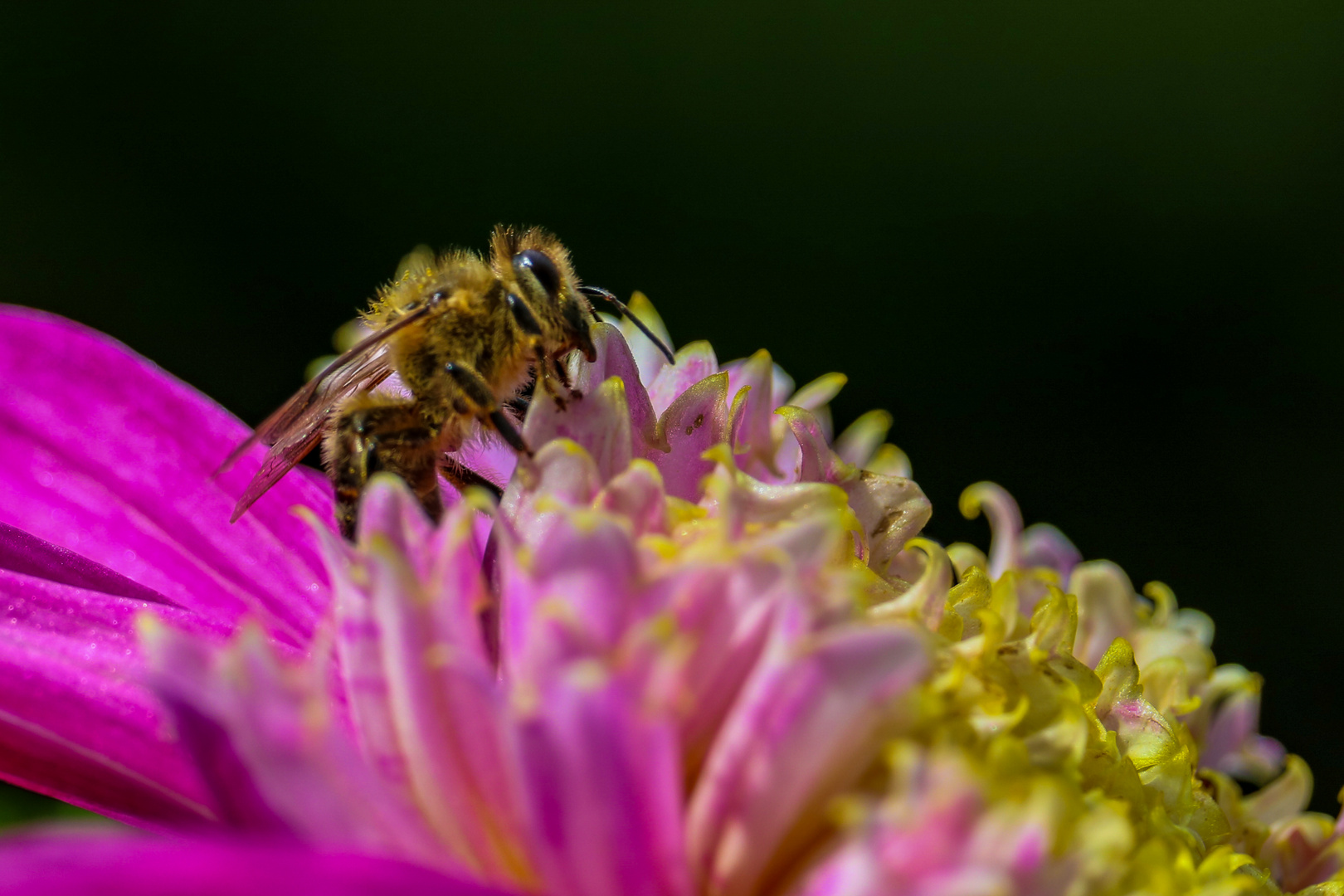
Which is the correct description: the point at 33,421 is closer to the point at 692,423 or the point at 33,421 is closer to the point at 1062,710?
the point at 692,423

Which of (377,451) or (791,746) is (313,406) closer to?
(377,451)

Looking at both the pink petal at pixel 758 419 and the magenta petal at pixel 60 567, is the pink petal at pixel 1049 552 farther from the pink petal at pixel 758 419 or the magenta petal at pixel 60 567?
the magenta petal at pixel 60 567

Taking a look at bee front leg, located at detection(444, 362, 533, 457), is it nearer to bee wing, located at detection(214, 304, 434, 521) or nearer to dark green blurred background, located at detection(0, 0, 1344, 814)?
bee wing, located at detection(214, 304, 434, 521)

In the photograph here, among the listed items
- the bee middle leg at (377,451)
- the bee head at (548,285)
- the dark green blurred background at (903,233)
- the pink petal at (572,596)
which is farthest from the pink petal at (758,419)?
the dark green blurred background at (903,233)

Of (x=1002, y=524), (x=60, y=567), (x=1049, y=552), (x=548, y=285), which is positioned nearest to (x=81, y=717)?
(x=60, y=567)

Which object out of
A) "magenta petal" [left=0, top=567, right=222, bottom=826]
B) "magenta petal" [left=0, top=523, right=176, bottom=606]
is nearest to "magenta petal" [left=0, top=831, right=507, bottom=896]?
"magenta petal" [left=0, top=567, right=222, bottom=826]

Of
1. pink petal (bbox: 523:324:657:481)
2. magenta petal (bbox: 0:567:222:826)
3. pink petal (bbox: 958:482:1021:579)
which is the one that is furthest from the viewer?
pink petal (bbox: 958:482:1021:579)
